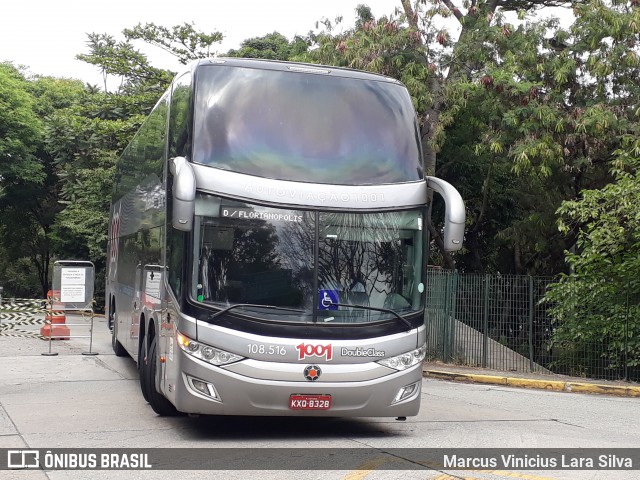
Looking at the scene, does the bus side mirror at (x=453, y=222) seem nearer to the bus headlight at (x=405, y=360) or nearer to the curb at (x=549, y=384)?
the bus headlight at (x=405, y=360)

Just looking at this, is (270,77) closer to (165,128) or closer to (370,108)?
(370,108)

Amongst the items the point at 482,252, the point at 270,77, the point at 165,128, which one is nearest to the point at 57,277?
the point at 165,128

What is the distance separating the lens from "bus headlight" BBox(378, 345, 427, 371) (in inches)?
366

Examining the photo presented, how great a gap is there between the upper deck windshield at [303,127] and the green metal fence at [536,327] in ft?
28.7

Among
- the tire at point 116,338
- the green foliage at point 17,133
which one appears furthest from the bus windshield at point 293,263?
the green foliage at point 17,133

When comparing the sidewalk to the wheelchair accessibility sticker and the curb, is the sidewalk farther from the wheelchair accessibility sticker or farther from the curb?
the wheelchair accessibility sticker

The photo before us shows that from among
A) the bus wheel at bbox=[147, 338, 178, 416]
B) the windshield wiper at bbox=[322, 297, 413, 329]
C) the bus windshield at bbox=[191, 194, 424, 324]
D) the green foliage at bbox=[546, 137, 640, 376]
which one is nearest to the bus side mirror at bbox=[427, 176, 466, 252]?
the bus windshield at bbox=[191, 194, 424, 324]

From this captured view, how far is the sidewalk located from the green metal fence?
0.43 m

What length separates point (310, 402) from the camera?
898 centimetres

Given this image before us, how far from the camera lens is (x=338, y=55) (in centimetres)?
2241

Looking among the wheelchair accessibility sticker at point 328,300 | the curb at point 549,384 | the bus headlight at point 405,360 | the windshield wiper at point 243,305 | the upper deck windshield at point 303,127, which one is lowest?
the curb at point 549,384

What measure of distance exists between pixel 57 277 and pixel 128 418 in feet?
34.9

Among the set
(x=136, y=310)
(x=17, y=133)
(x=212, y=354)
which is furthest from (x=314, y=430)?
(x=17, y=133)

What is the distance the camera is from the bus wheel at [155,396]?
1070cm
